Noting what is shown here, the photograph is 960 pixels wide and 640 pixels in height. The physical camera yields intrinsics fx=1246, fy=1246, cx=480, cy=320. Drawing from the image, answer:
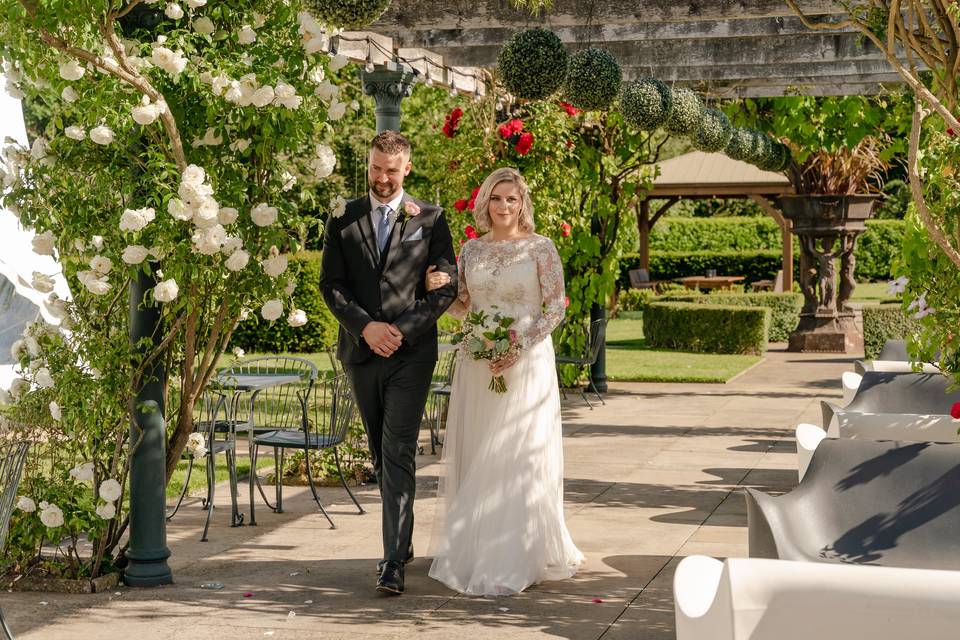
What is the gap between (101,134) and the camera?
16.8 ft

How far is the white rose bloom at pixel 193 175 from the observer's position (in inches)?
201

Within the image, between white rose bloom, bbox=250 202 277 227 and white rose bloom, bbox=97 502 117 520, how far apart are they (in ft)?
4.72

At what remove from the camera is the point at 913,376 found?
719 cm

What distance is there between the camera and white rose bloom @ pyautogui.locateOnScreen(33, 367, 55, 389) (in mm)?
5535

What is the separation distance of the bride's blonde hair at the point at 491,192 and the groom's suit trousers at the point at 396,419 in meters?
0.83

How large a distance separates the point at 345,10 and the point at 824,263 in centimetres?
1597

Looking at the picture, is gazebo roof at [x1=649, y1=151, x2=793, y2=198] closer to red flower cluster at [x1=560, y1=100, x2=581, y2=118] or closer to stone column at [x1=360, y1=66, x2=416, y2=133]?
red flower cluster at [x1=560, y1=100, x2=581, y2=118]

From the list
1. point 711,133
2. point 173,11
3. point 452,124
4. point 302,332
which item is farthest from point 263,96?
point 302,332

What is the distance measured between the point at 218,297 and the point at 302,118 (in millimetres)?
909

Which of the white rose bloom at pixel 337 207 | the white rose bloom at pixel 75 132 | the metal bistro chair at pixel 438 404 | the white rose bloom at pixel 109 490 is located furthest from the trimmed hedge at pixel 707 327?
the white rose bloom at pixel 75 132

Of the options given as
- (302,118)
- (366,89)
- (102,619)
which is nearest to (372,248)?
(302,118)

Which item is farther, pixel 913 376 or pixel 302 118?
pixel 913 376

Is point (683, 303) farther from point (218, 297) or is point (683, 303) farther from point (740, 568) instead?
point (740, 568)

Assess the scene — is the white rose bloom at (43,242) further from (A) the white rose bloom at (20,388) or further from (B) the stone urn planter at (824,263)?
(B) the stone urn planter at (824,263)
